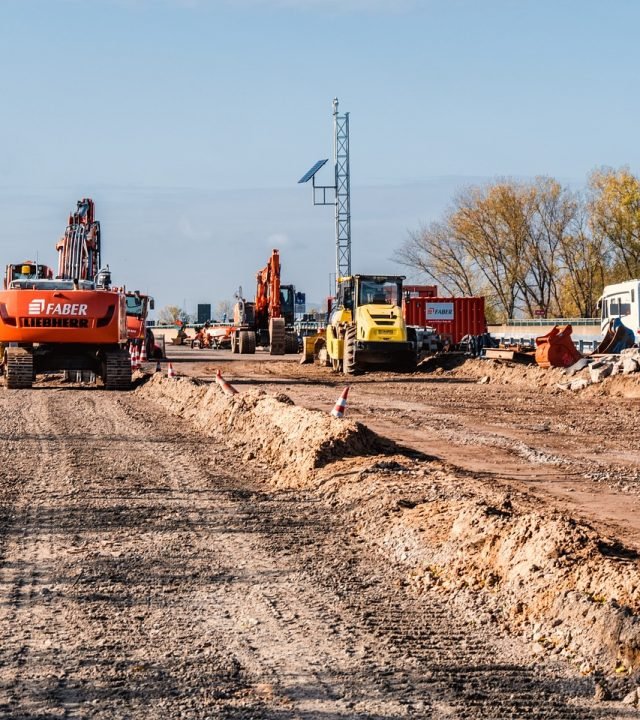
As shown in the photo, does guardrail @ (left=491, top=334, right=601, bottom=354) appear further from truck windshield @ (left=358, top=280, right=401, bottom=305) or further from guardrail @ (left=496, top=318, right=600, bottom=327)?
truck windshield @ (left=358, top=280, right=401, bottom=305)

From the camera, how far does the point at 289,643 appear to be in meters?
6.04

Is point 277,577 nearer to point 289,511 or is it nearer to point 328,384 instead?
point 289,511

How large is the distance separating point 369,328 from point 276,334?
63.2ft

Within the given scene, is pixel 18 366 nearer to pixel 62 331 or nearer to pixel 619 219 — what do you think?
pixel 62 331

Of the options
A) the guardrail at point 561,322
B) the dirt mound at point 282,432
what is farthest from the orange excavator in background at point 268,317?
the dirt mound at point 282,432

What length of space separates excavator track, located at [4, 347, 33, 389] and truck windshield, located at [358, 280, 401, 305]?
10907 mm

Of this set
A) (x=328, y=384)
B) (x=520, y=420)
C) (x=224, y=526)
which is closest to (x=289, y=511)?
(x=224, y=526)

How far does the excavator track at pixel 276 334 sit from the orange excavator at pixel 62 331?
23256 mm

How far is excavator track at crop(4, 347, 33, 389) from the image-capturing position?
2548 cm

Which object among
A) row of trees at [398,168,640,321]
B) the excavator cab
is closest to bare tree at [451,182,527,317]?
row of trees at [398,168,640,321]

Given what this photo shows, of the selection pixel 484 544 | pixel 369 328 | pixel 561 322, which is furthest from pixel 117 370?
pixel 561 322

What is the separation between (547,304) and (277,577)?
7460 centimetres

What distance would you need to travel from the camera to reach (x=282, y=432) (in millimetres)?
14250

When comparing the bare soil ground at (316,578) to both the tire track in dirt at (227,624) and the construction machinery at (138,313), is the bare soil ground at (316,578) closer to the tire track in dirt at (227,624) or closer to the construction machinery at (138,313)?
the tire track in dirt at (227,624)
